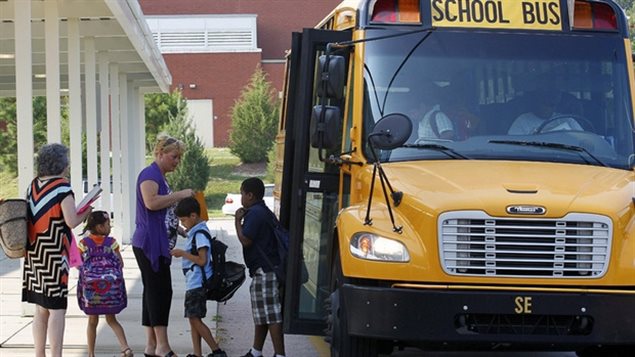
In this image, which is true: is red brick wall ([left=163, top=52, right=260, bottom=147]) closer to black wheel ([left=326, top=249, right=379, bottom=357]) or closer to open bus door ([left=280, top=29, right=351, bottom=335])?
open bus door ([left=280, top=29, right=351, bottom=335])

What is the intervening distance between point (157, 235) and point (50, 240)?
113 cm

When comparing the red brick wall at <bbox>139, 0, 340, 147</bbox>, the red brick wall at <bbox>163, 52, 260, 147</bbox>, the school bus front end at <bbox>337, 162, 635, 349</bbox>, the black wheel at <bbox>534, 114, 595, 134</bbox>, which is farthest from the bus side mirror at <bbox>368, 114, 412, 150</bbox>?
the red brick wall at <bbox>163, 52, 260, 147</bbox>

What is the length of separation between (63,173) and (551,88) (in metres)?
3.67

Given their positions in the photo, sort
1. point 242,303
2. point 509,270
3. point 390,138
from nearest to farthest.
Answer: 1. point 509,270
2. point 390,138
3. point 242,303

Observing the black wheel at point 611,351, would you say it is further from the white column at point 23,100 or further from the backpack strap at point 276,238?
the white column at point 23,100

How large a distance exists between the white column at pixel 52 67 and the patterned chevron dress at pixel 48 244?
5610 mm

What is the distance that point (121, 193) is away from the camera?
25047 mm

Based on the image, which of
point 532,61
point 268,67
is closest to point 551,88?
point 532,61

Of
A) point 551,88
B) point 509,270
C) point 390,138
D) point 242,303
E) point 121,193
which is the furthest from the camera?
point 121,193

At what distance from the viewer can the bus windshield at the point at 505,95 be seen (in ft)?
27.3

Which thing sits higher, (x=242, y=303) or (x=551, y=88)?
(x=551, y=88)

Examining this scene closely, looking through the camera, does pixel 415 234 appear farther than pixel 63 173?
No

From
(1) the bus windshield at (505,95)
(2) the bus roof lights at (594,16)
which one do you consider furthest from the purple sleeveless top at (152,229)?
(2) the bus roof lights at (594,16)

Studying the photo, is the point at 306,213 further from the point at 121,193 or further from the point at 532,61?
the point at 121,193
